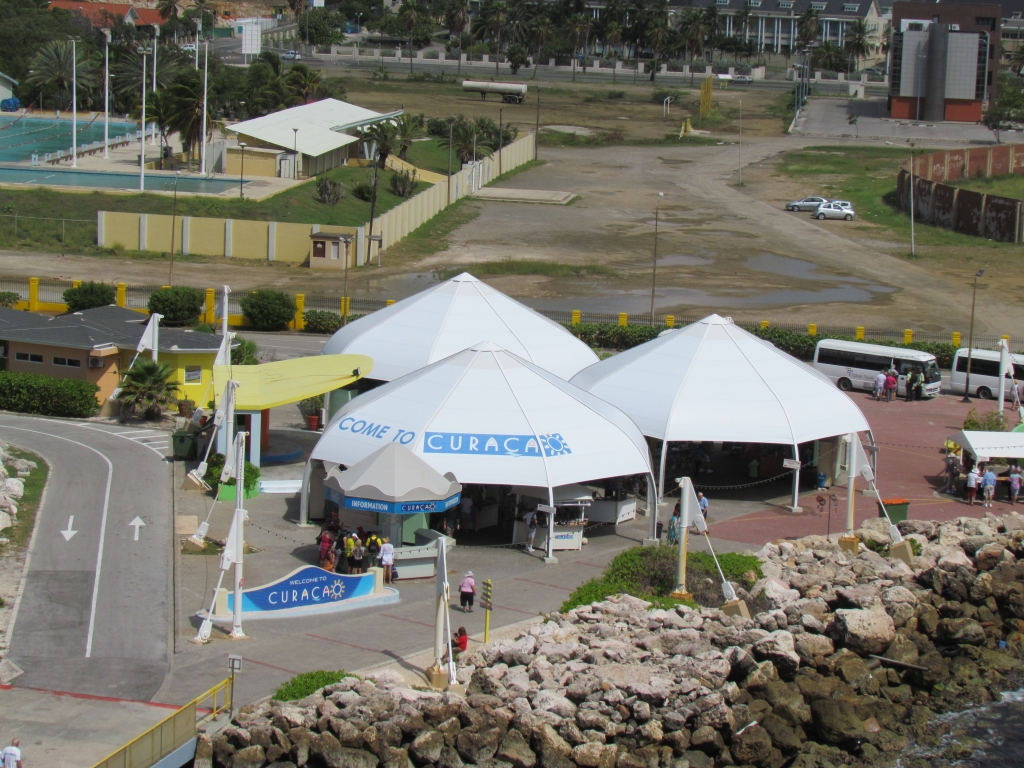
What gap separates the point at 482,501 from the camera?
112 ft

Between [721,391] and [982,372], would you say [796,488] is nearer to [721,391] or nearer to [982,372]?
[721,391]

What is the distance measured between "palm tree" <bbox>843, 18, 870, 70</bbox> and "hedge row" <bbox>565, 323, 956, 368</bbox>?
4878 inches

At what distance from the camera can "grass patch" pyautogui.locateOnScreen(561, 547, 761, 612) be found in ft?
95.3

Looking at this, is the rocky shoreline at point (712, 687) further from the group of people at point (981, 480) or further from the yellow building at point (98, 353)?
the yellow building at point (98, 353)

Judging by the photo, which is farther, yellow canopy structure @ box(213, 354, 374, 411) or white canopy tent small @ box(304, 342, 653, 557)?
yellow canopy structure @ box(213, 354, 374, 411)

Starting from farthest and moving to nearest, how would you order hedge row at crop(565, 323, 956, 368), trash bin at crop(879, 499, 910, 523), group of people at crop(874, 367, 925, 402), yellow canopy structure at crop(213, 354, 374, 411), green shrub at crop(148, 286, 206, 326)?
1. hedge row at crop(565, 323, 956, 368)
2. green shrub at crop(148, 286, 206, 326)
3. group of people at crop(874, 367, 925, 402)
4. yellow canopy structure at crop(213, 354, 374, 411)
5. trash bin at crop(879, 499, 910, 523)

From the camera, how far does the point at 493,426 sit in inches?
1329

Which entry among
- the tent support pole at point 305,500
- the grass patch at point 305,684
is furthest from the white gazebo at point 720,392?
the grass patch at point 305,684

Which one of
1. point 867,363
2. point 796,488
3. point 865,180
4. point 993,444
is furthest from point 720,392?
point 865,180

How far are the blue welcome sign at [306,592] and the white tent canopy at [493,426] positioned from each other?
16.1ft

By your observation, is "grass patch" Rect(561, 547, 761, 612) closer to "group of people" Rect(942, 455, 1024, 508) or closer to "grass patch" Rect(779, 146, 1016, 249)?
"group of people" Rect(942, 455, 1024, 508)

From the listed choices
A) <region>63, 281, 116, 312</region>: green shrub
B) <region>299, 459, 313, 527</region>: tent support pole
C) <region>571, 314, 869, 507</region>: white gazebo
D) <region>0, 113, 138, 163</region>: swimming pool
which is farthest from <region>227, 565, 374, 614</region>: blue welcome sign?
<region>0, 113, 138, 163</region>: swimming pool

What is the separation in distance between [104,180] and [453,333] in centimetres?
4969

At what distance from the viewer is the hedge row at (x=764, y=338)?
56562 mm
